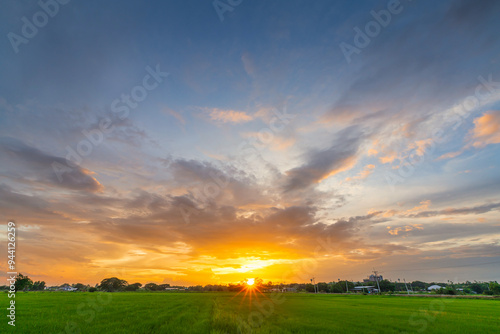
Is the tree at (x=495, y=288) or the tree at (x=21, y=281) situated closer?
the tree at (x=495, y=288)

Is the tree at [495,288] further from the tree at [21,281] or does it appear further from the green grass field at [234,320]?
the tree at [21,281]

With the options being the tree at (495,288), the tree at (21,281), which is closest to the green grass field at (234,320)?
the tree at (21,281)

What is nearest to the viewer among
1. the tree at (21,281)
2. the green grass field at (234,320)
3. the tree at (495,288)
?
the green grass field at (234,320)

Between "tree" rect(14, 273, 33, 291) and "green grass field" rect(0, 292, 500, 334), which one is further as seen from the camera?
"tree" rect(14, 273, 33, 291)

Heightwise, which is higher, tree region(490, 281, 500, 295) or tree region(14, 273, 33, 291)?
tree region(14, 273, 33, 291)

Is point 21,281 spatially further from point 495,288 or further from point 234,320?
point 495,288

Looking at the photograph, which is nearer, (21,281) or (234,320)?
(234,320)

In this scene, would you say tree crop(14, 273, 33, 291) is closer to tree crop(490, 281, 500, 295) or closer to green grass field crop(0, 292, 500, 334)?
green grass field crop(0, 292, 500, 334)

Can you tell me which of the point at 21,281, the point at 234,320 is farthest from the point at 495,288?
the point at 21,281

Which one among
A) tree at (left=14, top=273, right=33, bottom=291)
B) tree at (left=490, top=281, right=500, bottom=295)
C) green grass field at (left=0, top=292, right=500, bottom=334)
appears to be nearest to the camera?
green grass field at (left=0, top=292, right=500, bottom=334)

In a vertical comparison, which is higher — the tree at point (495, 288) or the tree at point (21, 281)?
the tree at point (21, 281)

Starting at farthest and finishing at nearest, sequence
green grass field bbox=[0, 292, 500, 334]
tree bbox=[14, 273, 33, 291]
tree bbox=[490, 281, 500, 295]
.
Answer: tree bbox=[14, 273, 33, 291] → tree bbox=[490, 281, 500, 295] → green grass field bbox=[0, 292, 500, 334]

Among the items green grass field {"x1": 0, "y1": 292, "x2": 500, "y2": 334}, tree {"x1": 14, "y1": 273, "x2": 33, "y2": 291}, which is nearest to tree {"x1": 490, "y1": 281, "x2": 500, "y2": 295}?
green grass field {"x1": 0, "y1": 292, "x2": 500, "y2": 334}

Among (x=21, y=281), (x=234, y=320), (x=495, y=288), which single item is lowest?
(x=234, y=320)
